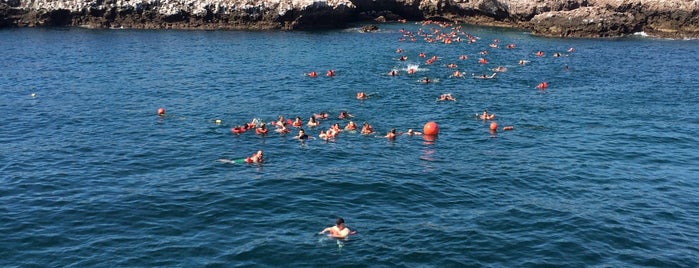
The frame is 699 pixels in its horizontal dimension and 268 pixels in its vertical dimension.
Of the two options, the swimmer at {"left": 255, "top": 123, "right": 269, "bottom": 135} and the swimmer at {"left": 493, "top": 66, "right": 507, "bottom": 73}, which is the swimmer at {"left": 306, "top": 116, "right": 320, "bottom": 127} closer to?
the swimmer at {"left": 255, "top": 123, "right": 269, "bottom": 135}

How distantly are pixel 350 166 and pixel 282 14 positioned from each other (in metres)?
55.1

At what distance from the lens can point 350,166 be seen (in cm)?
3112

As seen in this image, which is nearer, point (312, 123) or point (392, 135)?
point (392, 135)

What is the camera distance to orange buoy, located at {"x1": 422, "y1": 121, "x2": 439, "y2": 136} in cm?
3603

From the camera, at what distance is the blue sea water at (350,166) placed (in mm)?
22312

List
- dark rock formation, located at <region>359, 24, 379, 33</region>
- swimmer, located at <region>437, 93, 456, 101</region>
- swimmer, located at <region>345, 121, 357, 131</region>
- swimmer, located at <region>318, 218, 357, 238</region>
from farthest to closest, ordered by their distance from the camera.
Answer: dark rock formation, located at <region>359, 24, 379, 33</region> < swimmer, located at <region>437, 93, 456, 101</region> < swimmer, located at <region>345, 121, 357, 131</region> < swimmer, located at <region>318, 218, 357, 238</region>

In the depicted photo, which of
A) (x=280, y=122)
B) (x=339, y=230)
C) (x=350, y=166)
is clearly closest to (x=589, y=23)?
(x=280, y=122)

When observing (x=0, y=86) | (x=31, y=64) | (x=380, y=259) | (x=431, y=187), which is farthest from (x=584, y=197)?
(x=31, y=64)

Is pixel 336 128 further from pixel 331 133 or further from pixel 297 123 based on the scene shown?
pixel 297 123

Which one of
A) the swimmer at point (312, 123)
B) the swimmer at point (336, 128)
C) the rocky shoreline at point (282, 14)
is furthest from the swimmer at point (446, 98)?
the rocky shoreline at point (282, 14)

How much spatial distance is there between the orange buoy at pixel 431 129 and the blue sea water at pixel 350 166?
62 centimetres

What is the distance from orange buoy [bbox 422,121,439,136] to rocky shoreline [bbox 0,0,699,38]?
154 feet

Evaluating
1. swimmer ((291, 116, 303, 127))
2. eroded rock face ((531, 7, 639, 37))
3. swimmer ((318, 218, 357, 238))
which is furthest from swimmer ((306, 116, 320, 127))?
eroded rock face ((531, 7, 639, 37))

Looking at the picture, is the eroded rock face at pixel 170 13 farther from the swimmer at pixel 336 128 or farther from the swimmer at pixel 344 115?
the swimmer at pixel 336 128
